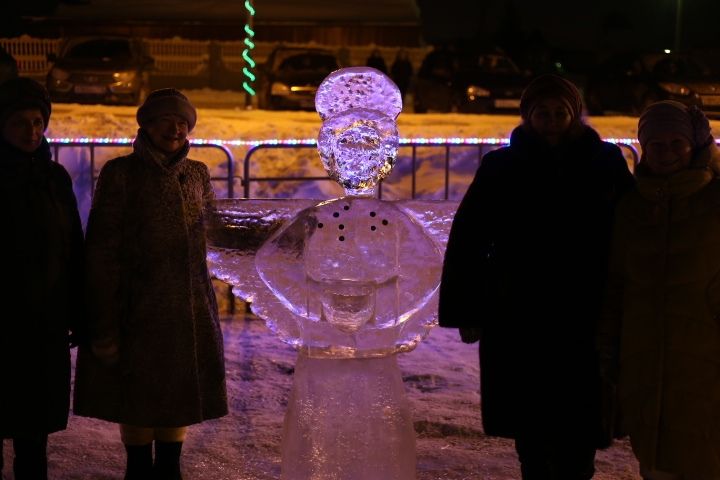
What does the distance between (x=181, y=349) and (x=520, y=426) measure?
1.24 m

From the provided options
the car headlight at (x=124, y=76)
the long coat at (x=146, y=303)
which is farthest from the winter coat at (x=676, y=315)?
the car headlight at (x=124, y=76)

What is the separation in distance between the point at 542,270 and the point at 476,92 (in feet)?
42.1

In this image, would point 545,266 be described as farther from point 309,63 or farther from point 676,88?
point 309,63

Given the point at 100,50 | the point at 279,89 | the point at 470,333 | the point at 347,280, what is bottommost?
the point at 470,333

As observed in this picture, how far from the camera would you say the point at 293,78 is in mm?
15984

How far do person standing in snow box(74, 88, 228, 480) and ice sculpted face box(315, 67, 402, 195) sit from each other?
706mm

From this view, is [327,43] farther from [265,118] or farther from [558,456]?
[558,456]

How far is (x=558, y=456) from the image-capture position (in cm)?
329

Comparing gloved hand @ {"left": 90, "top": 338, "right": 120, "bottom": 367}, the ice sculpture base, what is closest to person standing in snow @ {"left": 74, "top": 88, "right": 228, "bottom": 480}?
gloved hand @ {"left": 90, "top": 338, "right": 120, "bottom": 367}

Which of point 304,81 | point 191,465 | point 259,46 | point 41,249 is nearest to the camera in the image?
point 41,249

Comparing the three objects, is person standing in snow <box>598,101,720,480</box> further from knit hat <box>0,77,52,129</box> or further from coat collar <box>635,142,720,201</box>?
knit hat <box>0,77,52,129</box>

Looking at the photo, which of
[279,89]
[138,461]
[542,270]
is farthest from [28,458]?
[279,89]

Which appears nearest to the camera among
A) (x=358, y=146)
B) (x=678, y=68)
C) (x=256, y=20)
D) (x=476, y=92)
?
(x=358, y=146)

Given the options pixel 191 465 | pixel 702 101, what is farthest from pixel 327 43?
pixel 191 465
